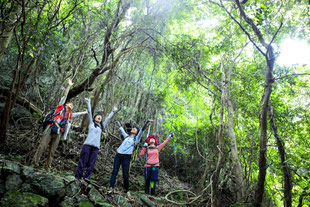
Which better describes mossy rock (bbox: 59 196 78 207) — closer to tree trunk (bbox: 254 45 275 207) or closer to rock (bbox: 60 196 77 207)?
rock (bbox: 60 196 77 207)

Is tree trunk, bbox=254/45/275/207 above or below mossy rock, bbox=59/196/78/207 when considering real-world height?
above

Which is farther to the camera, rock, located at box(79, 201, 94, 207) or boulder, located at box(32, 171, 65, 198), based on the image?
rock, located at box(79, 201, 94, 207)

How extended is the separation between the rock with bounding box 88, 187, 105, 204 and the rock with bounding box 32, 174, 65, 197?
1.54ft

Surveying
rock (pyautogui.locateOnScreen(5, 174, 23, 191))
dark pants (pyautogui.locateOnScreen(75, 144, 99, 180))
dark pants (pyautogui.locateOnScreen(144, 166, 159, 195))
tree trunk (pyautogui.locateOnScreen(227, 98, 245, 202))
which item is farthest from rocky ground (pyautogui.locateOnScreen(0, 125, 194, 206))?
tree trunk (pyautogui.locateOnScreen(227, 98, 245, 202))

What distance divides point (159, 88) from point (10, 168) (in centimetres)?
696

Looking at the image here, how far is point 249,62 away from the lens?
297 inches

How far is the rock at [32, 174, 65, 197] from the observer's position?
9.04 ft

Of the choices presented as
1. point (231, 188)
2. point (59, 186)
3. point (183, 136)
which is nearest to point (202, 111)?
point (183, 136)

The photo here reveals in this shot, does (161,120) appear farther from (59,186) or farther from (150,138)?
(59,186)

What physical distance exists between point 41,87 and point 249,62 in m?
8.48

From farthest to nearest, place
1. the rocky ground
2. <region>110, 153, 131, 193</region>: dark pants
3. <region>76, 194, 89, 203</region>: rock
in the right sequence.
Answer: <region>110, 153, 131, 193</region>: dark pants, <region>76, 194, 89, 203</region>: rock, the rocky ground

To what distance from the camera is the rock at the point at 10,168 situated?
2.72m

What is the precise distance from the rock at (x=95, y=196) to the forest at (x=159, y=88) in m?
0.03

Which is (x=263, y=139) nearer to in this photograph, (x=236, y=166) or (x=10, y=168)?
(x=236, y=166)
